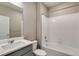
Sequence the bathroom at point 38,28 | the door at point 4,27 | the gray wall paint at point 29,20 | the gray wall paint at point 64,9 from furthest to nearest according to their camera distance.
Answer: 1. the gray wall paint at point 64,9
2. the gray wall paint at point 29,20
3. the bathroom at point 38,28
4. the door at point 4,27

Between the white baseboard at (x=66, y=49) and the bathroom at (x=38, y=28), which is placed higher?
the bathroom at (x=38, y=28)

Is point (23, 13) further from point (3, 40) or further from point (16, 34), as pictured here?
point (3, 40)

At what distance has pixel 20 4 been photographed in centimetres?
182

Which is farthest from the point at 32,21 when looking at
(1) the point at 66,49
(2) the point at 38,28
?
(1) the point at 66,49

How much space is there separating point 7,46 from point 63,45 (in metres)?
2.33

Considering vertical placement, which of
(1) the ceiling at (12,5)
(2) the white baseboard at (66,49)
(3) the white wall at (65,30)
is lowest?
(2) the white baseboard at (66,49)

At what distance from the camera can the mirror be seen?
1391 millimetres

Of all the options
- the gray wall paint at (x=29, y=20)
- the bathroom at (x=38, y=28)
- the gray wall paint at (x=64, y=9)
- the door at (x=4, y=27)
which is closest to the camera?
the door at (x=4, y=27)

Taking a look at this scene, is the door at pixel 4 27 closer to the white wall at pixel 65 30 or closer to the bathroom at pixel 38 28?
the bathroom at pixel 38 28

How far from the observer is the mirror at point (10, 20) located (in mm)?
1391

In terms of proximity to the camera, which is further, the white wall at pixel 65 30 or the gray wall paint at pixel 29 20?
the white wall at pixel 65 30

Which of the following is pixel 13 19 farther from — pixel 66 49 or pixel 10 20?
pixel 66 49

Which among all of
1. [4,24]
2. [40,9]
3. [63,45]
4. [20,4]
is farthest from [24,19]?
[63,45]

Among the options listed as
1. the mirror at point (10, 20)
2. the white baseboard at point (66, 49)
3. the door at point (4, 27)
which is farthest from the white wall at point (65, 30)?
the door at point (4, 27)
